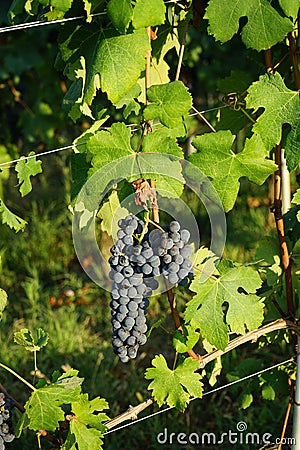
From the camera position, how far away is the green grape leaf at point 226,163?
176cm

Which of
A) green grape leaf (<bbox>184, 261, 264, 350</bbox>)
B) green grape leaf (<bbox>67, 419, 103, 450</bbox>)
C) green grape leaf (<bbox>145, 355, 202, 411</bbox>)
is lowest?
green grape leaf (<bbox>67, 419, 103, 450</bbox>)

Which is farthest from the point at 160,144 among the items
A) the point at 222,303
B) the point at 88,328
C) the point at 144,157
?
the point at 88,328

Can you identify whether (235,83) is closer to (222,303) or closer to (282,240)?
(282,240)

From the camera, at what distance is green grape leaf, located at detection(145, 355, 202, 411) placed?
179cm

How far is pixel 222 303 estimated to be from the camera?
5.90 ft

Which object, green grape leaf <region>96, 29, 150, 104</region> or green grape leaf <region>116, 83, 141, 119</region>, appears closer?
green grape leaf <region>96, 29, 150, 104</region>

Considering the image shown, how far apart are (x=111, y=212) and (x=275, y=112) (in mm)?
515

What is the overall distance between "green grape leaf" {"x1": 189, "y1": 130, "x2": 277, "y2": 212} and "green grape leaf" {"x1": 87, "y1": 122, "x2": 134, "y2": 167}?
194 millimetres

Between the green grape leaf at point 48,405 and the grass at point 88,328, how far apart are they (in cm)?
62
